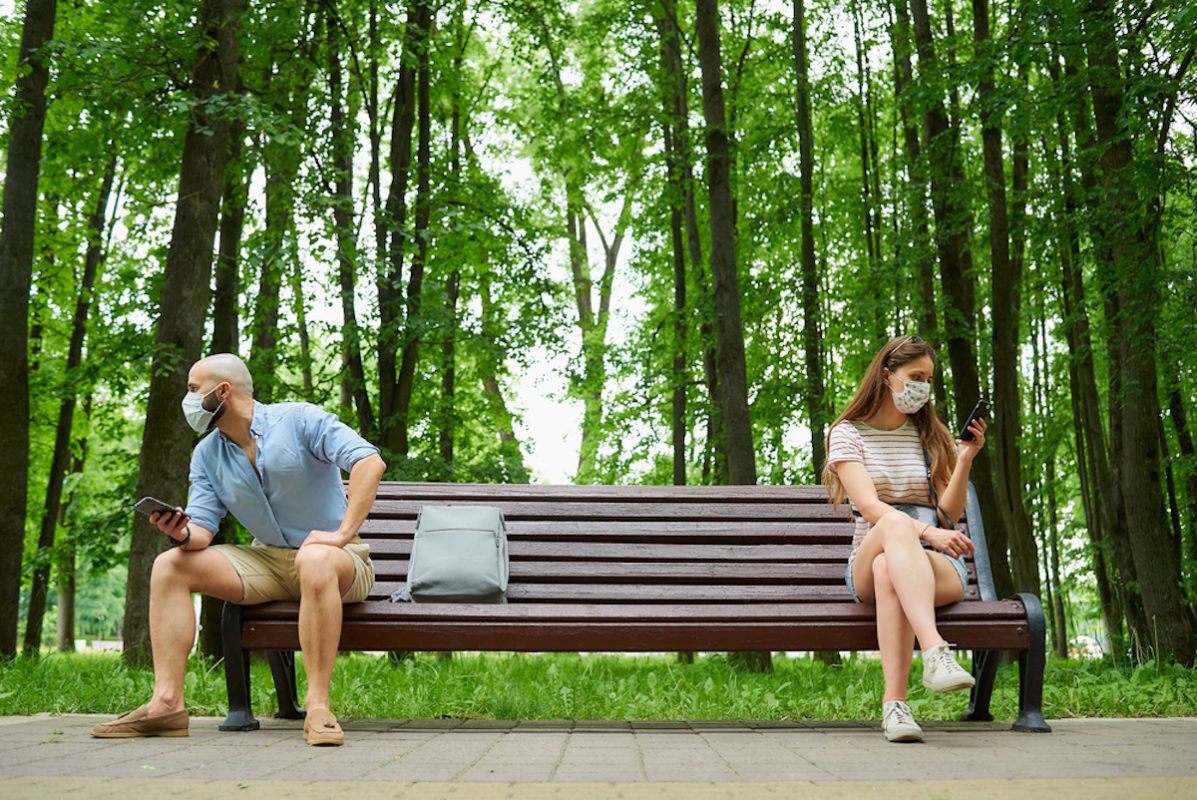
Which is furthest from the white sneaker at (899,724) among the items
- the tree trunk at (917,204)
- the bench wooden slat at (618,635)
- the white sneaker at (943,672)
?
the tree trunk at (917,204)

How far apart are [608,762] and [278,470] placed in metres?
1.80

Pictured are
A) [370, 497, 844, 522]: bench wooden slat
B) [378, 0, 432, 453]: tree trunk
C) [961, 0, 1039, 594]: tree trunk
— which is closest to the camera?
[370, 497, 844, 522]: bench wooden slat

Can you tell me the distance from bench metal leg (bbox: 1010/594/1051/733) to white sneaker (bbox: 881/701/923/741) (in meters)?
0.67

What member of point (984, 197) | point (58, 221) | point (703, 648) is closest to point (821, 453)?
point (984, 197)

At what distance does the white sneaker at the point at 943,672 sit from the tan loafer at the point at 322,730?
2149 mm

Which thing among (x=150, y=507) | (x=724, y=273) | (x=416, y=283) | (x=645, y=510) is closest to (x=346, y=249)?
(x=416, y=283)

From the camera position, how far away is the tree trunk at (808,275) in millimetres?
13180

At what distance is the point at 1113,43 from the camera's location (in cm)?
744

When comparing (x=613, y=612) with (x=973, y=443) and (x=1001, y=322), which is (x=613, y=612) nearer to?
(x=973, y=443)

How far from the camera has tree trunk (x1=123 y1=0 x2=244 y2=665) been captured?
787 centimetres

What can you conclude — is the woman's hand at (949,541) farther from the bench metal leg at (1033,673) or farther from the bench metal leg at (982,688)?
the bench metal leg at (982,688)

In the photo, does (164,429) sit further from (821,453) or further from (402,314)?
(821,453)

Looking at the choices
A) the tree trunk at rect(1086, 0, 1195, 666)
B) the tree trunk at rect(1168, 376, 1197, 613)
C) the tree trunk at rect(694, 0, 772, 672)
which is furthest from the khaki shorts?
the tree trunk at rect(1168, 376, 1197, 613)

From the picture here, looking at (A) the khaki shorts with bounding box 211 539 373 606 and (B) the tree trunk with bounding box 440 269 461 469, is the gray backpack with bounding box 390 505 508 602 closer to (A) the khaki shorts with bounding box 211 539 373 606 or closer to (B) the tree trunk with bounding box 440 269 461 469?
(A) the khaki shorts with bounding box 211 539 373 606
